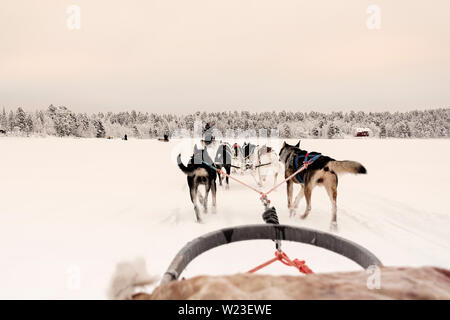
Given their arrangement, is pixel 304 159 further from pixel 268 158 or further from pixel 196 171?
pixel 268 158

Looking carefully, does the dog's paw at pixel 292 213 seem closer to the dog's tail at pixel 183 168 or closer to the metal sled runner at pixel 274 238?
the dog's tail at pixel 183 168

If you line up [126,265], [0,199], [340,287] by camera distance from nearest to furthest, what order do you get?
[340,287] → [126,265] → [0,199]

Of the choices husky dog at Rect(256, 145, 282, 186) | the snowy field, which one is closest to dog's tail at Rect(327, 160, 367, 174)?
the snowy field

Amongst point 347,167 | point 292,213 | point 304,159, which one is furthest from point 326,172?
point 292,213

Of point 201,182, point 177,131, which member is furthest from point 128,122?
point 201,182

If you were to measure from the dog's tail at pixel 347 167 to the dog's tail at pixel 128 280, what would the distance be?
4007 millimetres

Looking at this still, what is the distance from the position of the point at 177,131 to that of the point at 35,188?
9422 cm

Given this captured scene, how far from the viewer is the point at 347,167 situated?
448 cm

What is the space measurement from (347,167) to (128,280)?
419 centimetres

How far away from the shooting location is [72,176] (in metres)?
12.0

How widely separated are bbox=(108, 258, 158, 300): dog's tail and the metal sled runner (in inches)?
7.7

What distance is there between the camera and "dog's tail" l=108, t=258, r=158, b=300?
101 centimetres

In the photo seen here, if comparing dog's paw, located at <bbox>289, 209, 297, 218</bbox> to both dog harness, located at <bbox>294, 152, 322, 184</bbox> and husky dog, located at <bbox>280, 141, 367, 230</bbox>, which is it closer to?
husky dog, located at <bbox>280, 141, 367, 230</bbox>
